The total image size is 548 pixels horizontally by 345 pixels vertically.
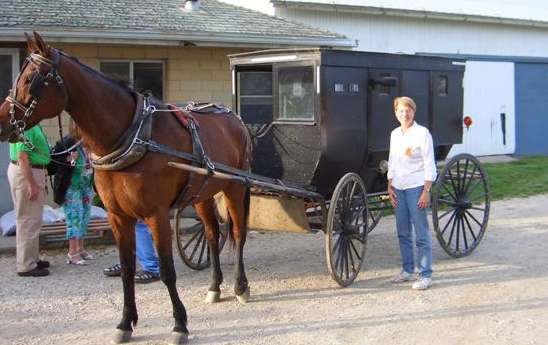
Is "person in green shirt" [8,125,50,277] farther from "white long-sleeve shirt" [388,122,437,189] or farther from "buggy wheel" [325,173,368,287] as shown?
"white long-sleeve shirt" [388,122,437,189]

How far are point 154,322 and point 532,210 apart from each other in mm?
7723

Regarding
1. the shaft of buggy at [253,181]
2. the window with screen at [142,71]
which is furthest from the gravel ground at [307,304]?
the window with screen at [142,71]

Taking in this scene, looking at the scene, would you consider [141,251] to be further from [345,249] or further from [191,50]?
[191,50]

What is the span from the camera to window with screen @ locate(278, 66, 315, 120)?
22.7ft

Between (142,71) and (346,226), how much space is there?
21.6 ft

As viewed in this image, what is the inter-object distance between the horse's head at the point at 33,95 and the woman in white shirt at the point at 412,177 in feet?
11.1

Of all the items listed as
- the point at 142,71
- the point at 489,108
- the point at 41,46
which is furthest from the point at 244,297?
the point at 489,108

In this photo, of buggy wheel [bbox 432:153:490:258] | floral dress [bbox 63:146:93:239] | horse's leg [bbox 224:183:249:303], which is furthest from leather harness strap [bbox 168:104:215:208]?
buggy wheel [bbox 432:153:490:258]

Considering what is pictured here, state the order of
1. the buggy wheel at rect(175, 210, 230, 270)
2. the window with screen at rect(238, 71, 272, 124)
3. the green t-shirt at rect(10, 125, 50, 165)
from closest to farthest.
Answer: the green t-shirt at rect(10, 125, 50, 165)
the buggy wheel at rect(175, 210, 230, 270)
the window with screen at rect(238, 71, 272, 124)

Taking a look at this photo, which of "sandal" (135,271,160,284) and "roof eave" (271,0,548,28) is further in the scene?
"roof eave" (271,0,548,28)

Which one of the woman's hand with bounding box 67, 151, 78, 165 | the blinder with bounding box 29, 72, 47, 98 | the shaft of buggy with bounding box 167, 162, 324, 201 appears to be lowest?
the shaft of buggy with bounding box 167, 162, 324, 201

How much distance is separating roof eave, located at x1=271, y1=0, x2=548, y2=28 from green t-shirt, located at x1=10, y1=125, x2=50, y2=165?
801 centimetres

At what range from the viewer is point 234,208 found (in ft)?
21.7


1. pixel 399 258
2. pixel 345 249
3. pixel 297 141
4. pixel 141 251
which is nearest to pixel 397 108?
pixel 297 141
